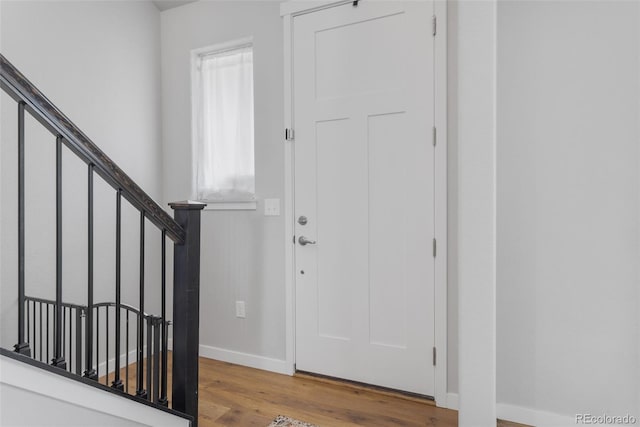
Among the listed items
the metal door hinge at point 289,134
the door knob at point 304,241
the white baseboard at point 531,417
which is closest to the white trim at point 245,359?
the door knob at point 304,241

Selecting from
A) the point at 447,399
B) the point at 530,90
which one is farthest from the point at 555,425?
the point at 530,90

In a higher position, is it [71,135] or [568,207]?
[71,135]

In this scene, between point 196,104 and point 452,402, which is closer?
point 452,402

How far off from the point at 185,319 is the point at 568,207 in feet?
6.31

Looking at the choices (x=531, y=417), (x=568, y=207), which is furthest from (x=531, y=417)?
(x=568, y=207)

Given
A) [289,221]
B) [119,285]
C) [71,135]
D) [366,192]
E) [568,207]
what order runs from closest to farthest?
[71,135], [119,285], [568,207], [366,192], [289,221]

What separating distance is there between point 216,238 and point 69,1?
1858 mm

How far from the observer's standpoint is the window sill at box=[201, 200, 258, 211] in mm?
2673

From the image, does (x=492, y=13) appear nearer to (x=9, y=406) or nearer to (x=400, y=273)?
(x=400, y=273)

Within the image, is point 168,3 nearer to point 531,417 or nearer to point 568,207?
point 568,207

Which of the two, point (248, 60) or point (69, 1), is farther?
point (248, 60)

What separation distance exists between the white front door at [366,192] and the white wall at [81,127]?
1.31 meters

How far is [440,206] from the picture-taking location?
2107 mm

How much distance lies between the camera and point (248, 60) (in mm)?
2750
